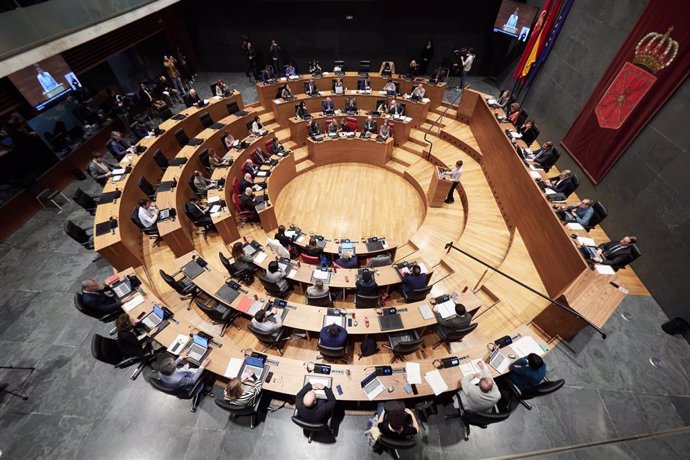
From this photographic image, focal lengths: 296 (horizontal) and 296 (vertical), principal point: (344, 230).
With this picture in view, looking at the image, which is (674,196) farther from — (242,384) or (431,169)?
(242,384)

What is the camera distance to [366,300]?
6.16m

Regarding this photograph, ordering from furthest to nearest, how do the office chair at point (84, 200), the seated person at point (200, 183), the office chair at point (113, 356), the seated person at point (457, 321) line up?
the seated person at point (200, 183) < the office chair at point (84, 200) < the seated person at point (457, 321) < the office chair at point (113, 356)

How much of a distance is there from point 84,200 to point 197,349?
5.75 metres

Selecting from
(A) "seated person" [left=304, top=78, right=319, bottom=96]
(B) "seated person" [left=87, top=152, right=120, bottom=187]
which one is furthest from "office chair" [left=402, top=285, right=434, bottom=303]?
(A) "seated person" [left=304, top=78, right=319, bottom=96]

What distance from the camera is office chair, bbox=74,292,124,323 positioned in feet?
17.7

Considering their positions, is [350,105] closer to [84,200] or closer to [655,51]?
[655,51]

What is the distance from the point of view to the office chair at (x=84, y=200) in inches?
296

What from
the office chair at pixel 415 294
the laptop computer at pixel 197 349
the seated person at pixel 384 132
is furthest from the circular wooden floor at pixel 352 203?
the laptop computer at pixel 197 349

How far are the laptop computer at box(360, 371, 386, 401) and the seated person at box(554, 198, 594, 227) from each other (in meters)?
5.50

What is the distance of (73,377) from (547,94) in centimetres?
1508

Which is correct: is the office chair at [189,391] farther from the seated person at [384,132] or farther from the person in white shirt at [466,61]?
the person in white shirt at [466,61]

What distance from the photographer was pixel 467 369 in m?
4.79

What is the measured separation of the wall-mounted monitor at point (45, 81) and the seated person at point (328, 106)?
8016 millimetres

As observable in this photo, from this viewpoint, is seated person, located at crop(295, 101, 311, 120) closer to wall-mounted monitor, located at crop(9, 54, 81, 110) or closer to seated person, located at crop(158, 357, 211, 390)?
wall-mounted monitor, located at crop(9, 54, 81, 110)
